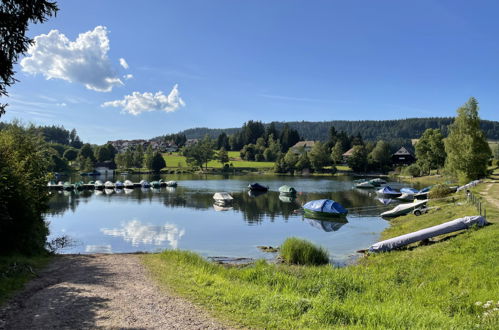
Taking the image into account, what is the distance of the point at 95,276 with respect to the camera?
1537 centimetres

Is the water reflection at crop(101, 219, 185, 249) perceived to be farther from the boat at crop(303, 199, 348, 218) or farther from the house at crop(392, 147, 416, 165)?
the house at crop(392, 147, 416, 165)

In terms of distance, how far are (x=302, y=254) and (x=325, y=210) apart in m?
22.5

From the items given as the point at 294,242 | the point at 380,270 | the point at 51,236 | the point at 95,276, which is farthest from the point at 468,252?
the point at 51,236

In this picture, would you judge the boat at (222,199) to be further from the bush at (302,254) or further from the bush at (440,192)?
the bush at (302,254)

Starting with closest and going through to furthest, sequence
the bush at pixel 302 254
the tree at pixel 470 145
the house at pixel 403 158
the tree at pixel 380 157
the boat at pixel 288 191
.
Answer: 1. the bush at pixel 302 254
2. the tree at pixel 470 145
3. the boat at pixel 288 191
4. the tree at pixel 380 157
5. the house at pixel 403 158

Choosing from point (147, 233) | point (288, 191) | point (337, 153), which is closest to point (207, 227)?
point (147, 233)

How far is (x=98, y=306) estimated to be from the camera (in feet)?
36.1

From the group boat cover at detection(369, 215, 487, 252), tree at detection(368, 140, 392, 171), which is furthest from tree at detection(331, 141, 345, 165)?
boat cover at detection(369, 215, 487, 252)

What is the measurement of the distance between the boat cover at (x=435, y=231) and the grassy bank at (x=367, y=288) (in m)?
0.73

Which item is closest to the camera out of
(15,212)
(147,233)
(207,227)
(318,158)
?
(15,212)

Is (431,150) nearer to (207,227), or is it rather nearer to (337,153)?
(337,153)

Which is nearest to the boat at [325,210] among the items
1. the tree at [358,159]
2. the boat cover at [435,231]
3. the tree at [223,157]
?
the boat cover at [435,231]

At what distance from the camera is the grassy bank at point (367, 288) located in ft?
32.6

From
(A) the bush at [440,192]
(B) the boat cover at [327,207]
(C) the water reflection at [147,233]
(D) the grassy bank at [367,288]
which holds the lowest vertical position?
(C) the water reflection at [147,233]
